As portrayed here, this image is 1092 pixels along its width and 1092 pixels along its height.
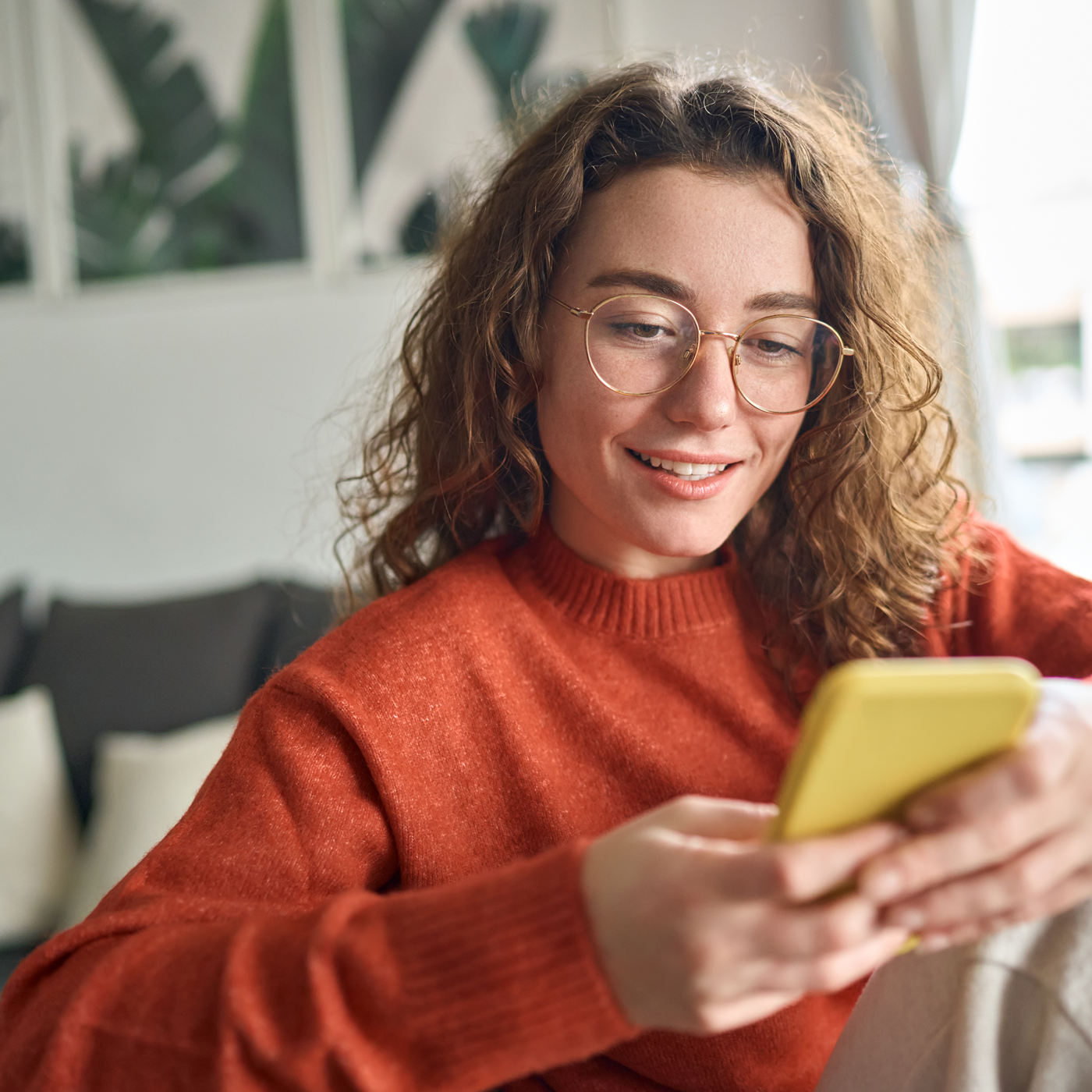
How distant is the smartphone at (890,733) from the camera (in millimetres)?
520

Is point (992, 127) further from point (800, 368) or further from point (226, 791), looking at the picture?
point (226, 791)

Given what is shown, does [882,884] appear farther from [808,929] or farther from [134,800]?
[134,800]

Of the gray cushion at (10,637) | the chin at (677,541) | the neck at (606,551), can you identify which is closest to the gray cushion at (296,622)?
the gray cushion at (10,637)

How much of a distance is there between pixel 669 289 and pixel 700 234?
6cm

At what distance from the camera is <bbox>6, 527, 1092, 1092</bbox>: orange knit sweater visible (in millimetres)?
659

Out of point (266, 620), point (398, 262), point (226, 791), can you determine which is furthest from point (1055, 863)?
point (398, 262)

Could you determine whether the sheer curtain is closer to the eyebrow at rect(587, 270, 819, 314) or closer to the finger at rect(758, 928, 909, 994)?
the eyebrow at rect(587, 270, 819, 314)

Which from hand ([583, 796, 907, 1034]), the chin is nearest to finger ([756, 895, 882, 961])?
hand ([583, 796, 907, 1034])

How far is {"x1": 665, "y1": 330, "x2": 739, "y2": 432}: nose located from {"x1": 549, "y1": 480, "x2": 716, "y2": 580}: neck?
196mm

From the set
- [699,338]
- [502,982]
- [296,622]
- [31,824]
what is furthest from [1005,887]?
[31,824]

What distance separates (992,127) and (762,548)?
5.32 ft

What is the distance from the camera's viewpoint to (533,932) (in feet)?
2.12

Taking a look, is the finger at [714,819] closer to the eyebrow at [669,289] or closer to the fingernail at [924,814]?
the fingernail at [924,814]

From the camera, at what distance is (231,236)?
2873 millimetres
